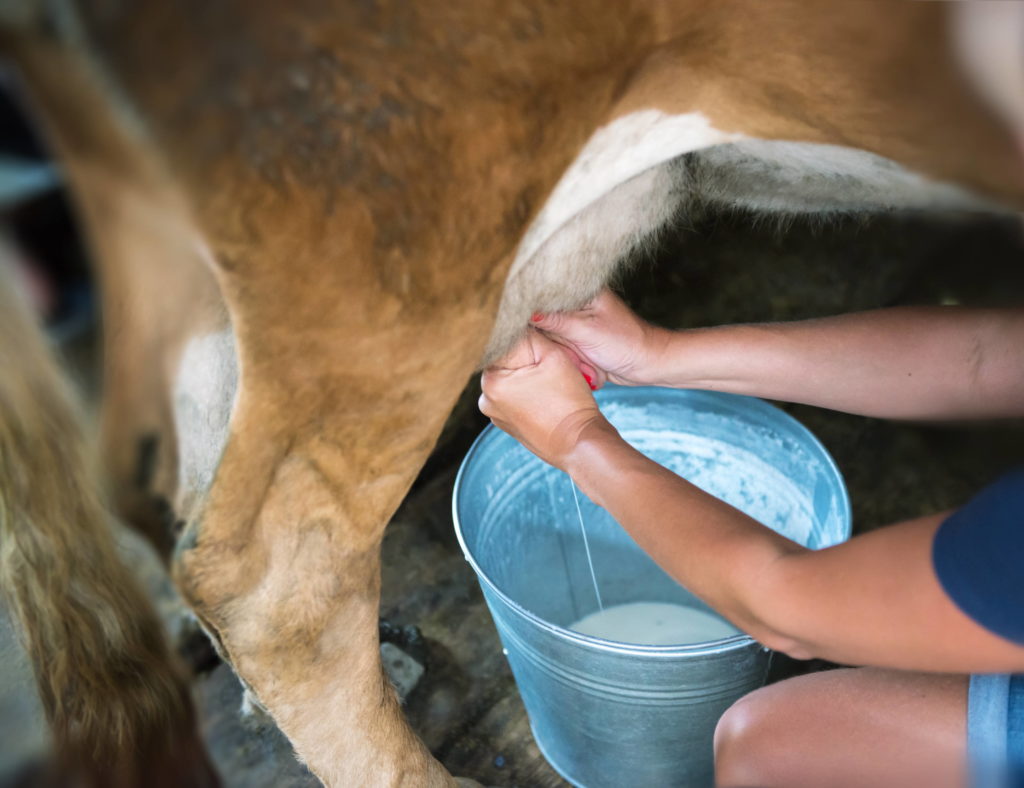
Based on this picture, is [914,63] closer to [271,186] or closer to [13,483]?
[271,186]

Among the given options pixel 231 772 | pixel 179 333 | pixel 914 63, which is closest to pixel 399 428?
pixel 179 333

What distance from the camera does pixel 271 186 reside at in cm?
66

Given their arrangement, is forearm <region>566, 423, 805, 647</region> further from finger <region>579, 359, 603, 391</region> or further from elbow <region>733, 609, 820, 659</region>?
finger <region>579, 359, 603, 391</region>

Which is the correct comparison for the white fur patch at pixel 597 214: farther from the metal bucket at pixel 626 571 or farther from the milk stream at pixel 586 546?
the milk stream at pixel 586 546

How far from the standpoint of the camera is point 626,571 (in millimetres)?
1534

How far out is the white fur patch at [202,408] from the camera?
2.56ft

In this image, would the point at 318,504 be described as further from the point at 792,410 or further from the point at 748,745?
the point at 792,410

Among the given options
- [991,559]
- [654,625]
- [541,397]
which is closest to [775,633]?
[991,559]

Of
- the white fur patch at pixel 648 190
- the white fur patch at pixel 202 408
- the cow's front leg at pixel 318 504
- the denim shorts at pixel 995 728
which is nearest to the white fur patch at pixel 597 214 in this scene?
the white fur patch at pixel 648 190

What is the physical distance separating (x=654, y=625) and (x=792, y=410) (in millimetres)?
600

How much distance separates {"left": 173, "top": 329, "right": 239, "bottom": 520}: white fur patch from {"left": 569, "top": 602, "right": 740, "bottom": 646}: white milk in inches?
30.7

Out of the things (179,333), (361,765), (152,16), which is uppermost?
(152,16)

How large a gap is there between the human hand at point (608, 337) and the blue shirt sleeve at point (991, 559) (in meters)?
0.53

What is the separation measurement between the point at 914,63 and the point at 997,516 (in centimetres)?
39
